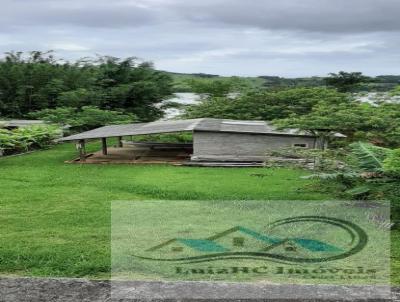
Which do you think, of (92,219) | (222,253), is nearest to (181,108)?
(92,219)

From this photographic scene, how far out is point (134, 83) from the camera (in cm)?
2702

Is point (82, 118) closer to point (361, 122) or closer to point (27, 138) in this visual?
A: point (27, 138)

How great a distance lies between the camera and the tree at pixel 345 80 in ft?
94.9

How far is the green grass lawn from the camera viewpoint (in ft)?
17.0

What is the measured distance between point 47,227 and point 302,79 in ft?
102

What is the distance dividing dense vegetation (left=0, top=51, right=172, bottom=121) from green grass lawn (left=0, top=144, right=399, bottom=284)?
9004 mm

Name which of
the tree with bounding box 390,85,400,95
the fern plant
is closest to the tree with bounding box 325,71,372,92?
the tree with bounding box 390,85,400,95

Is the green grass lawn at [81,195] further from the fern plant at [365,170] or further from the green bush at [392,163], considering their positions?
the fern plant at [365,170]

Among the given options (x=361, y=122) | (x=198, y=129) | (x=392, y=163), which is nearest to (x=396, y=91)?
(x=361, y=122)

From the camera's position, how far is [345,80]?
30000 mm
